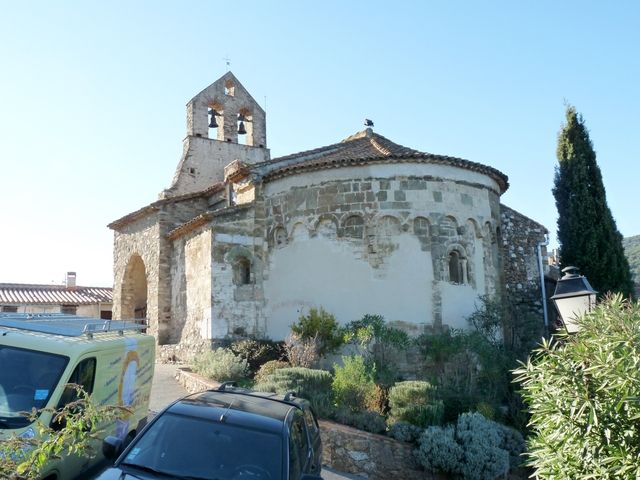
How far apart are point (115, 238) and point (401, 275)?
14.6m

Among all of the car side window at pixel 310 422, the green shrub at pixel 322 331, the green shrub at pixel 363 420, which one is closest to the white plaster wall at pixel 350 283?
the green shrub at pixel 322 331

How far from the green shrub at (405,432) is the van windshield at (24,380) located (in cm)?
590

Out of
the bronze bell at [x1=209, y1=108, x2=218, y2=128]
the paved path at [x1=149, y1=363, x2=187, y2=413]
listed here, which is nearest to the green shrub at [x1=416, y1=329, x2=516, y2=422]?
the paved path at [x1=149, y1=363, x2=187, y2=413]

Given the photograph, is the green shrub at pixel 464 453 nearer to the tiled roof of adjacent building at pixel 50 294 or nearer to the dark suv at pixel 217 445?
the dark suv at pixel 217 445

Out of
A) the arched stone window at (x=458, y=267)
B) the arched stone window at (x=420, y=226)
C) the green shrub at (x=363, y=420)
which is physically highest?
the arched stone window at (x=420, y=226)

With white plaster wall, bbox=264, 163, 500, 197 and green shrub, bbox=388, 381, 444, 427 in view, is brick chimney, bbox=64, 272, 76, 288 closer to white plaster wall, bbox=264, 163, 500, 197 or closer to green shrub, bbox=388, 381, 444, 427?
white plaster wall, bbox=264, 163, 500, 197

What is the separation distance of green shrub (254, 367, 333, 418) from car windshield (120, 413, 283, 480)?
5.42m

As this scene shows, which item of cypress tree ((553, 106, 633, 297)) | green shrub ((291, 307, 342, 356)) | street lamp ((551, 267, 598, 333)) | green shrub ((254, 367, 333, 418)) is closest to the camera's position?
street lamp ((551, 267, 598, 333))

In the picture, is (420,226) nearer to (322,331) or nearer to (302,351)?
(322,331)

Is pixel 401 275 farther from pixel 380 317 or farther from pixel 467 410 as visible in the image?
pixel 467 410

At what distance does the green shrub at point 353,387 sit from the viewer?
34.9 ft

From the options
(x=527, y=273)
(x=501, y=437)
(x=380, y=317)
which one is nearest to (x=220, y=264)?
(x=380, y=317)

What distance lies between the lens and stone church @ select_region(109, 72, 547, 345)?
1431cm

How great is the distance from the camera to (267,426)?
5.06 metres
